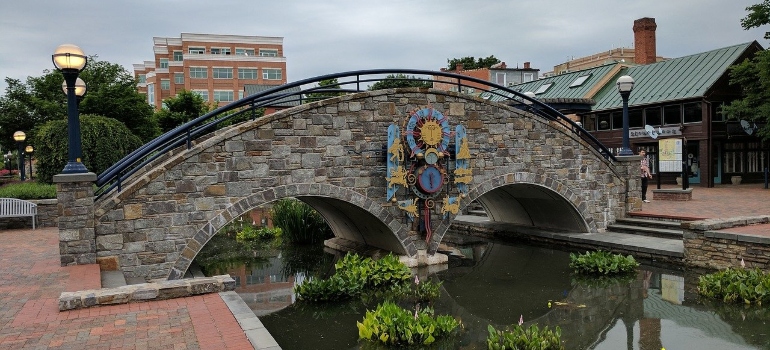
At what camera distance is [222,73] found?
5859 cm

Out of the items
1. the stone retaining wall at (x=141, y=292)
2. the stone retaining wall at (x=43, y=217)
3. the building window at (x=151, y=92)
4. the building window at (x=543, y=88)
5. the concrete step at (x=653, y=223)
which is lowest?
the concrete step at (x=653, y=223)

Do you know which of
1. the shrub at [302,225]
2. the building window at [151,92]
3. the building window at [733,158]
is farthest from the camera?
the building window at [151,92]

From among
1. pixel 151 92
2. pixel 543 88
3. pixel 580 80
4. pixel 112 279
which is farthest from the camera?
pixel 151 92

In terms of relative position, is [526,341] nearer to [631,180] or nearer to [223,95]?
[631,180]

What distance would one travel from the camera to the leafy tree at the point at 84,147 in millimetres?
20078

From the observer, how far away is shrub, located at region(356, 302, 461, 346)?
293 inches

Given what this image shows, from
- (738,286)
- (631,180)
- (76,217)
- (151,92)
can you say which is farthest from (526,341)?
(151,92)

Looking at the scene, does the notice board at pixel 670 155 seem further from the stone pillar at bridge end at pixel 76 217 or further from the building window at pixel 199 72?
the building window at pixel 199 72

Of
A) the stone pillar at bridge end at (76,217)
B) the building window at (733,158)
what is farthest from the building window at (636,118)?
the stone pillar at bridge end at (76,217)

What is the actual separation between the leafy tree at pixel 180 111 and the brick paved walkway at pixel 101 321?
25.9m

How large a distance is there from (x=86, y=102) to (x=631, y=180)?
86.2 ft

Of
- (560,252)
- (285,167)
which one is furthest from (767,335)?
(285,167)

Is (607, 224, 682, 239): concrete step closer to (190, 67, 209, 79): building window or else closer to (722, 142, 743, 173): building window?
(722, 142, 743, 173): building window

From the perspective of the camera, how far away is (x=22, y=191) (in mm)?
16812
